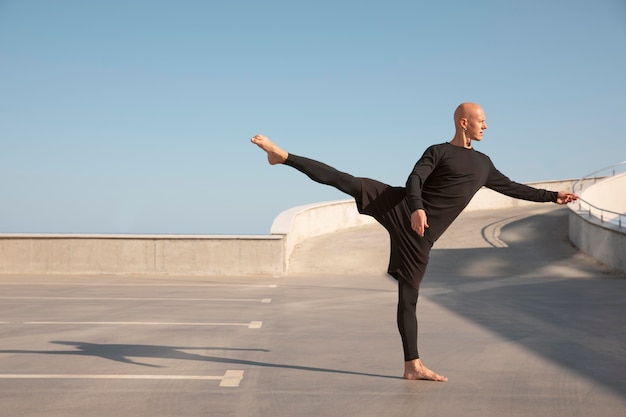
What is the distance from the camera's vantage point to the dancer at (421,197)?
18.5ft

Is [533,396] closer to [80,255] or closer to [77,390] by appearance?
[77,390]

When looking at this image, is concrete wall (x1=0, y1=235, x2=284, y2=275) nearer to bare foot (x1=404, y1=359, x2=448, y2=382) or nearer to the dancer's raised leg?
the dancer's raised leg

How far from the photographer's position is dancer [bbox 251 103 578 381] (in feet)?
18.5

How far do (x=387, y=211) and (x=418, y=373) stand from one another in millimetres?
1313

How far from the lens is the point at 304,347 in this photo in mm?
7355

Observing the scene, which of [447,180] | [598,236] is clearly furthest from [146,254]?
[447,180]

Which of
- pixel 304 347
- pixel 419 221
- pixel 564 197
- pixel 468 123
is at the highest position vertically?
pixel 468 123

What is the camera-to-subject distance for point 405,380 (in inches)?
224

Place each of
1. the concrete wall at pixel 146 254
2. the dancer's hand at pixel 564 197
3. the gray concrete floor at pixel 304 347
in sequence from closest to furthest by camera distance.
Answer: the gray concrete floor at pixel 304 347, the dancer's hand at pixel 564 197, the concrete wall at pixel 146 254

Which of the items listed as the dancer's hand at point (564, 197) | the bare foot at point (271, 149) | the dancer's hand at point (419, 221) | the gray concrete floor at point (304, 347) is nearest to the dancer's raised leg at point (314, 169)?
the bare foot at point (271, 149)

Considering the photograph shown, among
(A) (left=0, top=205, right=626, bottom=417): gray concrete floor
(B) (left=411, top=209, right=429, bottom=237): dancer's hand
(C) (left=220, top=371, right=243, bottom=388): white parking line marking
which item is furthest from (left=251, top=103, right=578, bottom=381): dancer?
(C) (left=220, top=371, right=243, bottom=388): white parking line marking

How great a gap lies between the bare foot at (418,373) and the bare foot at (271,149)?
1953mm

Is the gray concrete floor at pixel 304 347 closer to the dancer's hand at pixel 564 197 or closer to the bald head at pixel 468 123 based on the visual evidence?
the dancer's hand at pixel 564 197

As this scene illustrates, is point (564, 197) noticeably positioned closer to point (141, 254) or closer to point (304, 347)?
point (304, 347)
